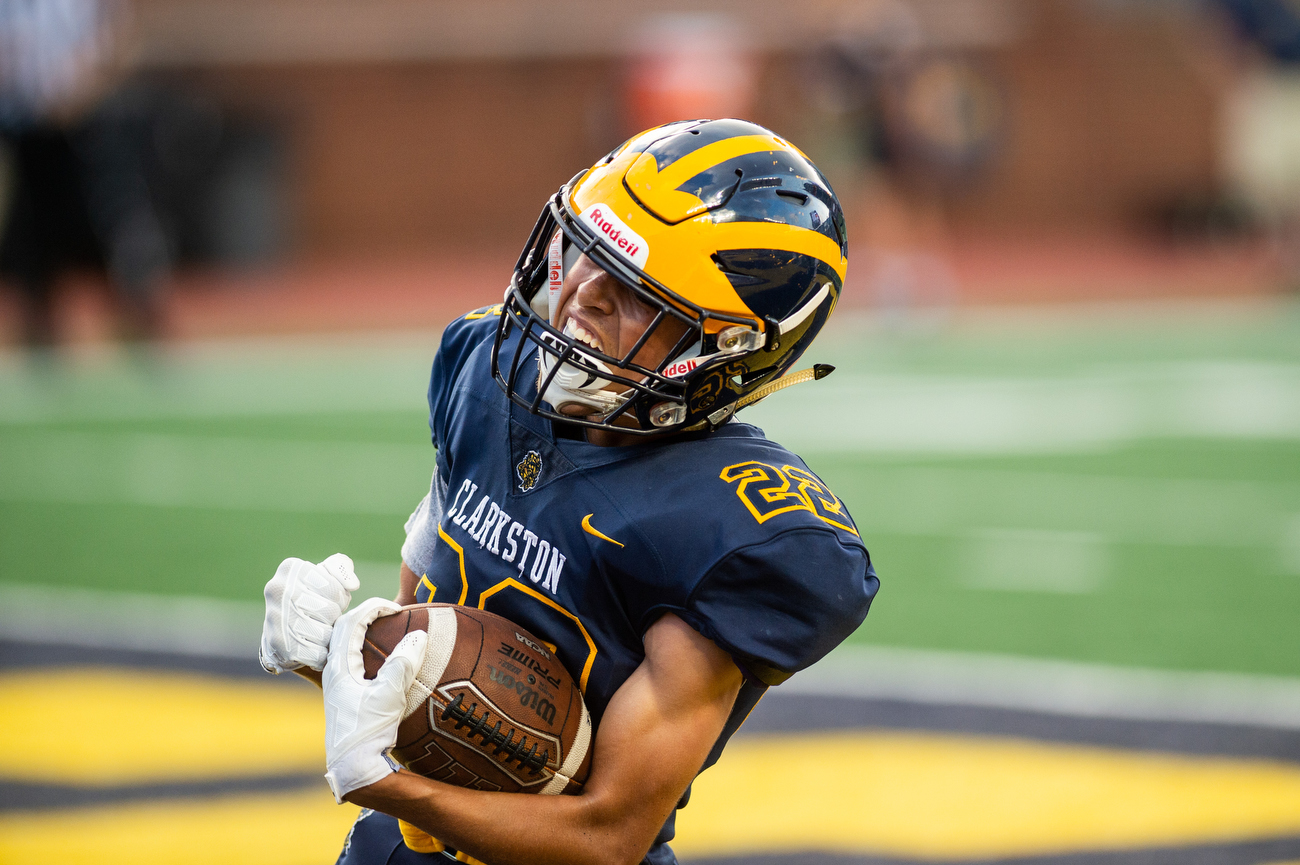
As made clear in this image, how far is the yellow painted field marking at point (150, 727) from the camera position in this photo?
12.9 feet

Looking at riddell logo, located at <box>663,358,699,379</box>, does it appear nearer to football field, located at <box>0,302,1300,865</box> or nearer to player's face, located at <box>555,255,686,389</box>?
player's face, located at <box>555,255,686,389</box>

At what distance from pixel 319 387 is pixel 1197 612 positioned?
19.8 feet

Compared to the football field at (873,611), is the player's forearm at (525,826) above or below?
above

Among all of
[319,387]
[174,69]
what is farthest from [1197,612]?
[174,69]

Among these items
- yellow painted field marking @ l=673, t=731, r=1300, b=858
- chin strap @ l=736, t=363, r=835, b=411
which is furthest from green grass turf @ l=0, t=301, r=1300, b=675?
chin strap @ l=736, t=363, r=835, b=411

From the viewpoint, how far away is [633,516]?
79.5 inches

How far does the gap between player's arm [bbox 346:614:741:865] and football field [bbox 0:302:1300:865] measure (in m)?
1.60

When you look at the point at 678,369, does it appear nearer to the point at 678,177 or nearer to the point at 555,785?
the point at 678,177

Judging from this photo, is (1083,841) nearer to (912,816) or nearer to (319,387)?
(912,816)

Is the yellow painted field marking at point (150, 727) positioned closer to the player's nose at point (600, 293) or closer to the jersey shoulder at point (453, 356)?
the jersey shoulder at point (453, 356)

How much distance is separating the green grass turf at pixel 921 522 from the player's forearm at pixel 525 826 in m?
3.16

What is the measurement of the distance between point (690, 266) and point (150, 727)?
2747 millimetres

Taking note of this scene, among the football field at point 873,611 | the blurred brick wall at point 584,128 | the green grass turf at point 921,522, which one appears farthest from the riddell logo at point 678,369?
the blurred brick wall at point 584,128

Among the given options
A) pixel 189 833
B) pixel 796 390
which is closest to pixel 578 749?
pixel 189 833
